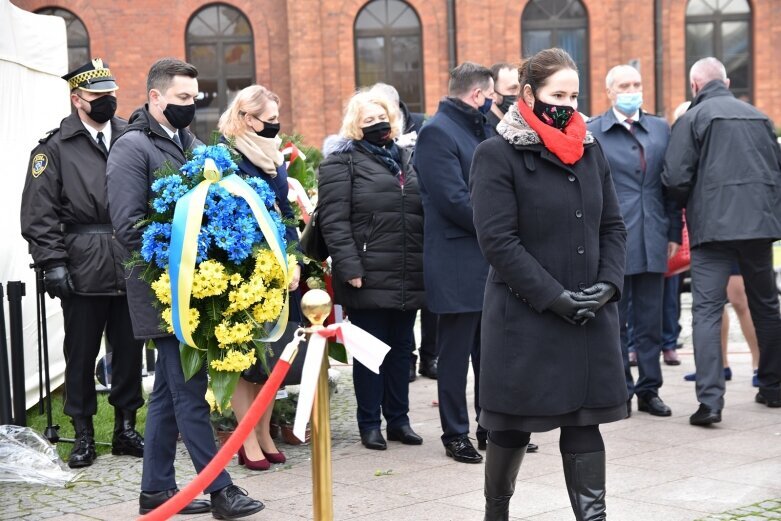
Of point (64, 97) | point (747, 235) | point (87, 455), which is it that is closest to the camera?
point (87, 455)

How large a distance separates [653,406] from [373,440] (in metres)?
2.07

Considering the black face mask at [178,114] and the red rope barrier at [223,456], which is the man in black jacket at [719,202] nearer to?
the black face mask at [178,114]

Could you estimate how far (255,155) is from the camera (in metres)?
6.61

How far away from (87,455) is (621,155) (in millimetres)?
4001

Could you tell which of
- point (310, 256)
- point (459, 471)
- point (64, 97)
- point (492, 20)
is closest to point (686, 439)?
point (459, 471)

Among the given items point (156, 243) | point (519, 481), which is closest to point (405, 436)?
point (519, 481)

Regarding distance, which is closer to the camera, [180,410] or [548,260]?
[548,260]

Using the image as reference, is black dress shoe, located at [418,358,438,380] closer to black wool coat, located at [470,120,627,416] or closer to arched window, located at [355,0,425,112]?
black wool coat, located at [470,120,627,416]

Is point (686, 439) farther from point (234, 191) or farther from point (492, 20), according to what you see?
point (492, 20)

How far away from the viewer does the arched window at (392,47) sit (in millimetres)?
28656

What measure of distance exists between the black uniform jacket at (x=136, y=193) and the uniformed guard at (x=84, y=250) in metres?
1.05

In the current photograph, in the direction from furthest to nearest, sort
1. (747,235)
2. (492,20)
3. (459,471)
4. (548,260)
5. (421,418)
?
1. (492,20)
2. (421,418)
3. (747,235)
4. (459,471)
5. (548,260)

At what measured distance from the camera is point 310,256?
725 centimetres

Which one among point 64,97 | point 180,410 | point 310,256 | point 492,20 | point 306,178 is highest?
point 492,20
